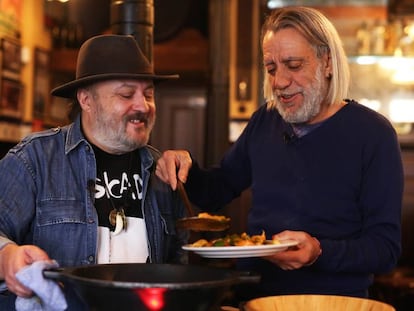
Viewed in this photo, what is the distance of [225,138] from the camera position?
633cm

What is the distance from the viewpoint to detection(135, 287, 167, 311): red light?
1.47m

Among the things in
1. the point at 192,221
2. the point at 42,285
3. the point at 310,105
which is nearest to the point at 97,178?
the point at 192,221

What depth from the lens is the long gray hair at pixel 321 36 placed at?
2383 mm

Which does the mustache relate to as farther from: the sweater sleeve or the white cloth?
the sweater sleeve

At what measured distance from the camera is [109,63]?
7.49ft

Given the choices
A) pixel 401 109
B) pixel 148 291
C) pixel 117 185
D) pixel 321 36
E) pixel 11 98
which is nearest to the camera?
pixel 148 291

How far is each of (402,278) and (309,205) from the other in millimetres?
2532

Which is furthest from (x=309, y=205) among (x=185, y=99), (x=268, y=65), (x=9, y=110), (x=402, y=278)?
(x=185, y=99)

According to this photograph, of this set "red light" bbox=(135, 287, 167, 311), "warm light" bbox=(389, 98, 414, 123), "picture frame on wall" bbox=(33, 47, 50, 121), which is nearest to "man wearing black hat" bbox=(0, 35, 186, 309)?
"red light" bbox=(135, 287, 167, 311)

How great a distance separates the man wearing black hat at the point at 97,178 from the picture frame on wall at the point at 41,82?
5.17 m

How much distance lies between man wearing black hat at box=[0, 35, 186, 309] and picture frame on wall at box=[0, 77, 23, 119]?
452 cm

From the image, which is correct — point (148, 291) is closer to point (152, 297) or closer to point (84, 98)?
point (152, 297)

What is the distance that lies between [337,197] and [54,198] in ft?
2.94

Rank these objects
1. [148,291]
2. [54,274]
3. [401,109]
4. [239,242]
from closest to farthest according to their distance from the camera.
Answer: [148,291]
[54,274]
[239,242]
[401,109]
